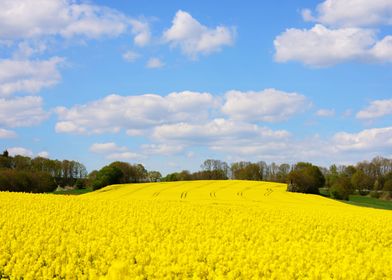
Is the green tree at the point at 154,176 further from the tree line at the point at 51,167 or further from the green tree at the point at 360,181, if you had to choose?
the green tree at the point at 360,181

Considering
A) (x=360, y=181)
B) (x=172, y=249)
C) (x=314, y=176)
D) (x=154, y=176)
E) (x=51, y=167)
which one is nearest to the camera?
(x=172, y=249)

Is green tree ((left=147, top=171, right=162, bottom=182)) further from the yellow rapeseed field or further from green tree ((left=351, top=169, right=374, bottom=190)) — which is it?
the yellow rapeseed field

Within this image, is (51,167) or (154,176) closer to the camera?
(154,176)

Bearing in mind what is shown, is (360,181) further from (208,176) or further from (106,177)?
(106,177)

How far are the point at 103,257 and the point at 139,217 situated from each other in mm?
7294

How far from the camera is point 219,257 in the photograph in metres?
10.1

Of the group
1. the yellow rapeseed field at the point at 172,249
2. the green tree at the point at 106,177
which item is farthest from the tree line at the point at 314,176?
the yellow rapeseed field at the point at 172,249

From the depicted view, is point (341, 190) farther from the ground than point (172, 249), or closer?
farther from the ground

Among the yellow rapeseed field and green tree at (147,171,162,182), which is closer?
the yellow rapeseed field

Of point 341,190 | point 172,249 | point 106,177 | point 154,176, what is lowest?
point 172,249

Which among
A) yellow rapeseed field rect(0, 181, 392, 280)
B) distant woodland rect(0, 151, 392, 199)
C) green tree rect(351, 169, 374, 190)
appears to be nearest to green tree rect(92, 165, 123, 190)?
distant woodland rect(0, 151, 392, 199)

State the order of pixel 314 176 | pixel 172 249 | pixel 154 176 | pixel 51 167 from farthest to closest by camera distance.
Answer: pixel 51 167 → pixel 154 176 → pixel 314 176 → pixel 172 249

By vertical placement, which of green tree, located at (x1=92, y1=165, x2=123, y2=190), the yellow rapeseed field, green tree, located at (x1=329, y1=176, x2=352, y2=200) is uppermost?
green tree, located at (x1=92, y1=165, x2=123, y2=190)

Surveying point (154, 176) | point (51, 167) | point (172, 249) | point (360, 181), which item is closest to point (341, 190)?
point (360, 181)
